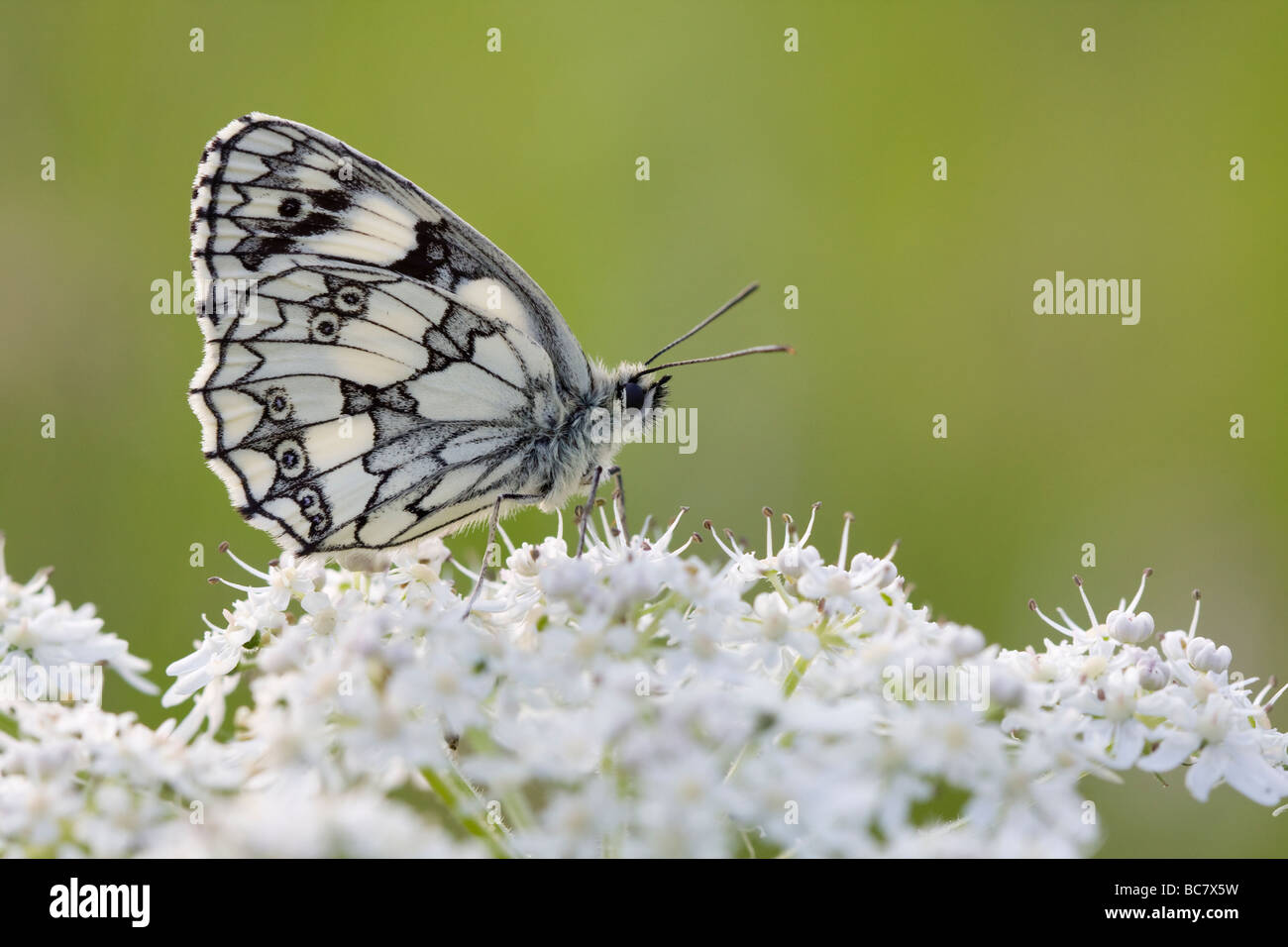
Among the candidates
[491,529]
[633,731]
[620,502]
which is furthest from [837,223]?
[633,731]

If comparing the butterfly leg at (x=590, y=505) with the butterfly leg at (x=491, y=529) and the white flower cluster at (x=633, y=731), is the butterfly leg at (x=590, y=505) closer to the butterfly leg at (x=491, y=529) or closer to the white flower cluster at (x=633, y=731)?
the white flower cluster at (x=633, y=731)

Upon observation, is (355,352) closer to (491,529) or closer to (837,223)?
(491,529)

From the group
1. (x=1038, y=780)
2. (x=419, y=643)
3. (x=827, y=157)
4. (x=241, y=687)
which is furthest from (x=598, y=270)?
(x=1038, y=780)

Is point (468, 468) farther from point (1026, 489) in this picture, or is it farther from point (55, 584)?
point (1026, 489)

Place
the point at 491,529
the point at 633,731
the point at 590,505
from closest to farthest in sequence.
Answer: the point at 633,731
the point at 491,529
the point at 590,505

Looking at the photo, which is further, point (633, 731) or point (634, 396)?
point (634, 396)
